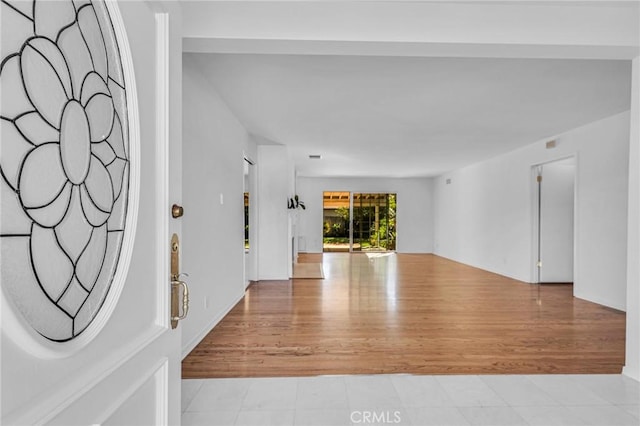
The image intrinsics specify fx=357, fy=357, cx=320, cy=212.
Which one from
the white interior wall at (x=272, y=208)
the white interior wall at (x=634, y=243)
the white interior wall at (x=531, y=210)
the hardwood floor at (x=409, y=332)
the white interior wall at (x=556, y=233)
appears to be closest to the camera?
the white interior wall at (x=634, y=243)

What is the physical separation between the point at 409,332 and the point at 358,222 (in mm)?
7769

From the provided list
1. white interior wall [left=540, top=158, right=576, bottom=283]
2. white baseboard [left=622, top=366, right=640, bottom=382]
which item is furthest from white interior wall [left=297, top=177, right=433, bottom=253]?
white baseboard [left=622, top=366, right=640, bottom=382]

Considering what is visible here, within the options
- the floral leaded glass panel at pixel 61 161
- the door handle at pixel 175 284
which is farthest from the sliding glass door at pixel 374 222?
the floral leaded glass panel at pixel 61 161

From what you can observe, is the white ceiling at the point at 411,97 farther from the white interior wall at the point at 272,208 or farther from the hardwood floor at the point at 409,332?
the hardwood floor at the point at 409,332

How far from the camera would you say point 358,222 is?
1122cm

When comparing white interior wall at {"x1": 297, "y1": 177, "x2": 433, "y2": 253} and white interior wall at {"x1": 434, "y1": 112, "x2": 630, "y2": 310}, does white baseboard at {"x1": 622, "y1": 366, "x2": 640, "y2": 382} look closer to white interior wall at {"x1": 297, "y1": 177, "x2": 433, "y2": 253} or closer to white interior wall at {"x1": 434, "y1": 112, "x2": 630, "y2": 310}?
white interior wall at {"x1": 434, "y1": 112, "x2": 630, "y2": 310}

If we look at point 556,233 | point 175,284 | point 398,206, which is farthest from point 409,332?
point 398,206

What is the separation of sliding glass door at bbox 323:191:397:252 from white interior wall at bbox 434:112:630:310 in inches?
72.9

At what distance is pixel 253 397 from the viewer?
2.27 m

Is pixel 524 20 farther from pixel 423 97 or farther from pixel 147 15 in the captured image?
pixel 147 15

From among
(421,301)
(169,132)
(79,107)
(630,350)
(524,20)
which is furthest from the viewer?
(421,301)

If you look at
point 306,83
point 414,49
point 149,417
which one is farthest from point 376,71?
point 149,417

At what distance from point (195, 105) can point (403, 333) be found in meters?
2.87

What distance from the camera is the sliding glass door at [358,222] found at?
1122 centimetres
